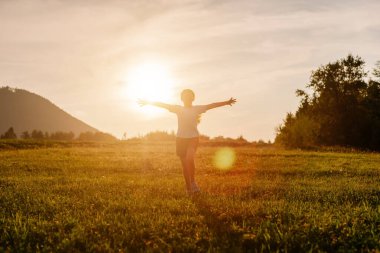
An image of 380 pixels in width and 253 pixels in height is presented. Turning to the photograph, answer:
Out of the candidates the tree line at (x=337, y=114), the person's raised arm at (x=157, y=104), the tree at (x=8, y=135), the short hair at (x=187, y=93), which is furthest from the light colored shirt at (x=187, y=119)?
the tree at (x=8, y=135)

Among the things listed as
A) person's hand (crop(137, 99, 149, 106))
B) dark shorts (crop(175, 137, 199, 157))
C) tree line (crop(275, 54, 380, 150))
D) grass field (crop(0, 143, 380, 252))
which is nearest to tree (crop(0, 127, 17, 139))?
tree line (crop(275, 54, 380, 150))

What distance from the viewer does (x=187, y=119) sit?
1091 cm

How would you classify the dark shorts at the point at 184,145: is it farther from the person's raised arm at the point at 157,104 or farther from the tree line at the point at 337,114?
the tree line at the point at 337,114

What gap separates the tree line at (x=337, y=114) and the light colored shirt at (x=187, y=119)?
4378 centimetres

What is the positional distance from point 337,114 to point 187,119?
49.1 meters

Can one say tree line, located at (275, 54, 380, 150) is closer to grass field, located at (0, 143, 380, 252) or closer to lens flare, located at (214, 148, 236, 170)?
lens flare, located at (214, 148, 236, 170)

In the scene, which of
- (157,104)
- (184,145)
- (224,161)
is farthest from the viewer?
(224,161)

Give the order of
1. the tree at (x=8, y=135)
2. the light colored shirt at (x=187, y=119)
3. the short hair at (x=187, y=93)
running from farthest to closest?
the tree at (x=8, y=135) → the short hair at (x=187, y=93) → the light colored shirt at (x=187, y=119)

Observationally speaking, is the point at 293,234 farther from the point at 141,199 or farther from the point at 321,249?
the point at 141,199

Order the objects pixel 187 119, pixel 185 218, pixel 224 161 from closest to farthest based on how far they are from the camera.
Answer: pixel 185 218
pixel 187 119
pixel 224 161

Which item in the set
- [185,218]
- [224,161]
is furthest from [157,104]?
[224,161]

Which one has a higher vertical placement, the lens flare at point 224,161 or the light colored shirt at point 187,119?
the light colored shirt at point 187,119

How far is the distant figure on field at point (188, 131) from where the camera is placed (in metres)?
10.7

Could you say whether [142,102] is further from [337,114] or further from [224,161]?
[337,114]
